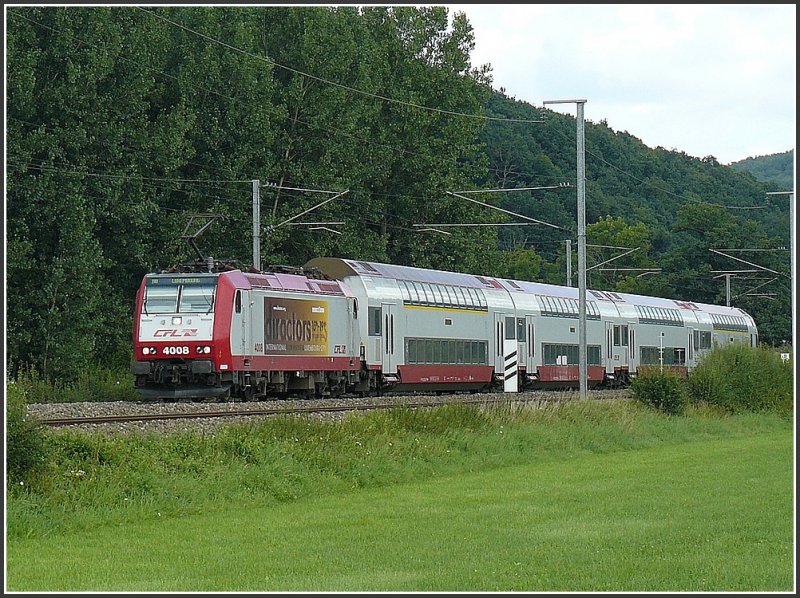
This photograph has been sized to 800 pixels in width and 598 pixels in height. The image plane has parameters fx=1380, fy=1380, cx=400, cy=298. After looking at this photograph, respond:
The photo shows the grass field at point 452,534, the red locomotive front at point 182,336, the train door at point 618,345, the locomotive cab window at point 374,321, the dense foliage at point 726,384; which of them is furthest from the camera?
the train door at point 618,345

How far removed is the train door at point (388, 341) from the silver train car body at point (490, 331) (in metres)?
0.03

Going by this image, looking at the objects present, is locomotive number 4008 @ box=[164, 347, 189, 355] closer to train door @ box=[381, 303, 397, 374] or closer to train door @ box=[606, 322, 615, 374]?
train door @ box=[381, 303, 397, 374]

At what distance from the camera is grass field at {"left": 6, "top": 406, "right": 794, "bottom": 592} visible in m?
12.0

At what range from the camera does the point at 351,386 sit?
39.8 meters

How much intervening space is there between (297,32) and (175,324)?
26450 millimetres

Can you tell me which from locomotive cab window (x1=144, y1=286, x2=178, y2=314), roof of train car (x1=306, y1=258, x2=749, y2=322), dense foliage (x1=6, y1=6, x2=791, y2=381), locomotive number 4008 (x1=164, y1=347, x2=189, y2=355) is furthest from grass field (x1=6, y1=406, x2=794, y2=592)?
dense foliage (x1=6, y1=6, x2=791, y2=381)

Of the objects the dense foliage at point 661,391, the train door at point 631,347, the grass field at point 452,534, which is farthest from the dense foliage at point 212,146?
the grass field at point 452,534

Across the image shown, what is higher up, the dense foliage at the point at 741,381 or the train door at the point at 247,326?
the train door at the point at 247,326

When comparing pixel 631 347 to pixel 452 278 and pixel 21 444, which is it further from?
pixel 21 444

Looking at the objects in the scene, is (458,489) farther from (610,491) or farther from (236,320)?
(236,320)

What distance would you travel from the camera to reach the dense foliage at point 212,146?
42.4 meters

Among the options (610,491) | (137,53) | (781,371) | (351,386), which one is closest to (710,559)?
(610,491)

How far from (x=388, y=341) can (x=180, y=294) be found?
8.75 metres

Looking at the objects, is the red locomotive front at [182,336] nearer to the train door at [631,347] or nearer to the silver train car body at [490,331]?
the silver train car body at [490,331]
